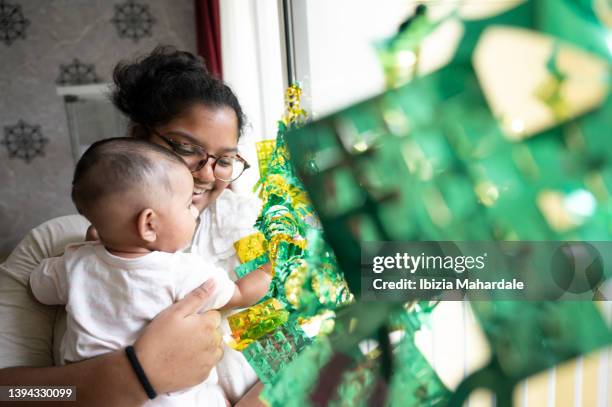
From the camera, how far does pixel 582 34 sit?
1.20 ft

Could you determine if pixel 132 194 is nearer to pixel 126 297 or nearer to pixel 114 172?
pixel 114 172

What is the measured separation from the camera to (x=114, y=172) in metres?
0.60

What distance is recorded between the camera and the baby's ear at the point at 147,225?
2.01 feet

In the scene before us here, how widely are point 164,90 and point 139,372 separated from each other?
50 centimetres

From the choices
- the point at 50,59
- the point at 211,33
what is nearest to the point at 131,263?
the point at 211,33

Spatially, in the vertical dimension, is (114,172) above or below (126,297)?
above

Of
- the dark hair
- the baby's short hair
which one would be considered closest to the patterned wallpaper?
the dark hair

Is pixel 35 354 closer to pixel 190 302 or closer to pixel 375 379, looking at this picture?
pixel 190 302

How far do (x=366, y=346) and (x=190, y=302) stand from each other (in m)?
0.28

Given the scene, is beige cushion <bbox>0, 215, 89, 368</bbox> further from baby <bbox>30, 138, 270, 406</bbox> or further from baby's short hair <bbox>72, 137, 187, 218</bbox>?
baby's short hair <bbox>72, 137, 187, 218</bbox>

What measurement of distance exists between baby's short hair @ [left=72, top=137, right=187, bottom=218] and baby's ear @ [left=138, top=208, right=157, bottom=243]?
3 cm

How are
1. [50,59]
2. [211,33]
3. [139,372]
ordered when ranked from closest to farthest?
[139,372] → [211,33] → [50,59]

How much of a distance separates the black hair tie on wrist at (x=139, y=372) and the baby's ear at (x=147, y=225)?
0.15 m

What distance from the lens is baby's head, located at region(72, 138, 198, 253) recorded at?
1.98 ft
